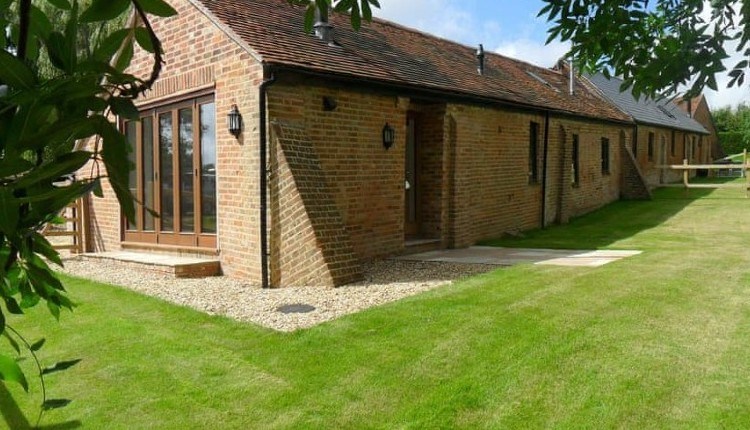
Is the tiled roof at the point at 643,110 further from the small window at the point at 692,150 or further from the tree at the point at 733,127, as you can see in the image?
the tree at the point at 733,127

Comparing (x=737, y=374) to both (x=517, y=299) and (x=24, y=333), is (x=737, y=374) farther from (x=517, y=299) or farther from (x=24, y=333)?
(x=24, y=333)

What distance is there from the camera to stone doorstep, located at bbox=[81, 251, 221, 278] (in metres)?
8.80

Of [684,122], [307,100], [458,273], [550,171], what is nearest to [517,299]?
[458,273]

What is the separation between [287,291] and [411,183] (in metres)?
4.70

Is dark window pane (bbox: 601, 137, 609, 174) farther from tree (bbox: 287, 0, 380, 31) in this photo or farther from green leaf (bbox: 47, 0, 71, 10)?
green leaf (bbox: 47, 0, 71, 10)

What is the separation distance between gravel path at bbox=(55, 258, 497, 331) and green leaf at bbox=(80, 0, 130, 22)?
5.07 meters

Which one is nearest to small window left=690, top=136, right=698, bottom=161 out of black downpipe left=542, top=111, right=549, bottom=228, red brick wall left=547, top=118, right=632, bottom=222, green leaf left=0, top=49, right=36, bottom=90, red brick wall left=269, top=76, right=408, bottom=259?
red brick wall left=547, top=118, right=632, bottom=222

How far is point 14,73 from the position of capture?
2.92ft

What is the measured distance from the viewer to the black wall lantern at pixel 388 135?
10117 millimetres

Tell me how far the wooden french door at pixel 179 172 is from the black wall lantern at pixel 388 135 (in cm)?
284

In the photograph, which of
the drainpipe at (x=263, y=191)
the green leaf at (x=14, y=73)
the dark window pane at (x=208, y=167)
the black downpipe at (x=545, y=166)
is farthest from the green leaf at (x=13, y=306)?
the black downpipe at (x=545, y=166)

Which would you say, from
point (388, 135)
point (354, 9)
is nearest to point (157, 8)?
point (354, 9)

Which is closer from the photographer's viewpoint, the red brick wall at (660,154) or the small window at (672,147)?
the red brick wall at (660,154)

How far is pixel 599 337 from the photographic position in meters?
5.26
